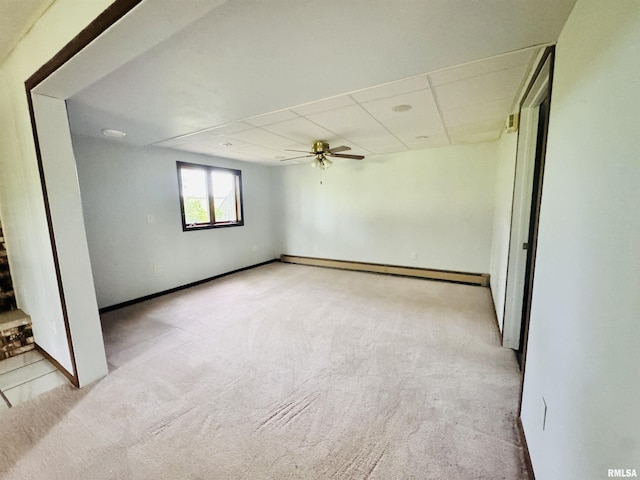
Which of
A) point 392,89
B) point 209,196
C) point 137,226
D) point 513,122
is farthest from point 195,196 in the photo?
point 513,122

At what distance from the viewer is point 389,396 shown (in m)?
1.81

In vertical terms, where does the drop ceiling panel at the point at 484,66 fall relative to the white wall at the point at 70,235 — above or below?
above

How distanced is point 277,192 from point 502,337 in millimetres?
4796

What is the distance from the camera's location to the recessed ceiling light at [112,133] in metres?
2.87

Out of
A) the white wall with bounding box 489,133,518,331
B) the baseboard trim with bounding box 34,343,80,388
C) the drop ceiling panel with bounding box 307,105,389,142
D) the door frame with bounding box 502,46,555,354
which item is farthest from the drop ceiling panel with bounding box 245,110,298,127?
the baseboard trim with bounding box 34,343,80,388

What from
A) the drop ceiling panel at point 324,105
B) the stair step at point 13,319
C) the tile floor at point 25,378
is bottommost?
the tile floor at point 25,378

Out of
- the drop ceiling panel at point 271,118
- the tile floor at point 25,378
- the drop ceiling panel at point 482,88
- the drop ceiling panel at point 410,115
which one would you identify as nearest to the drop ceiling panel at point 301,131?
the drop ceiling panel at point 271,118

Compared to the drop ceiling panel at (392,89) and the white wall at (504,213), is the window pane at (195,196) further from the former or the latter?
the white wall at (504,213)

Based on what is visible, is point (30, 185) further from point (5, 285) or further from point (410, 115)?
point (410, 115)

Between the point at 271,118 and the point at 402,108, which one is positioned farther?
the point at 271,118

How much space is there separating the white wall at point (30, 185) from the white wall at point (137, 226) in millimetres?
877

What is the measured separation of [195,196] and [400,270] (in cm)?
381

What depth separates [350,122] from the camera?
8.89 feet

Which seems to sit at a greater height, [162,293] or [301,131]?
[301,131]
